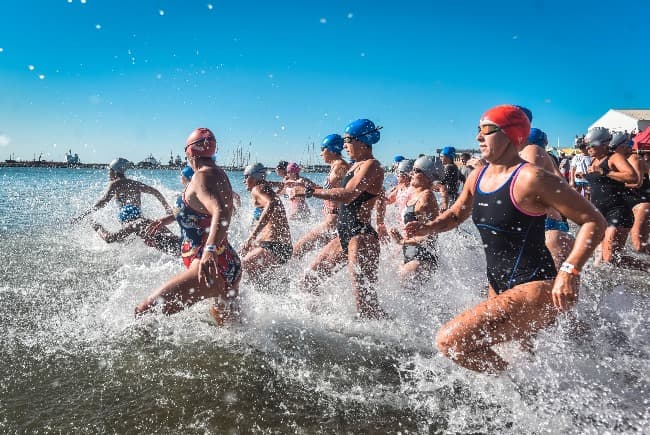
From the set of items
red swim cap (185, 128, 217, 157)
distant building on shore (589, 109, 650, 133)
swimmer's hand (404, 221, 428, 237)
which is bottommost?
swimmer's hand (404, 221, 428, 237)

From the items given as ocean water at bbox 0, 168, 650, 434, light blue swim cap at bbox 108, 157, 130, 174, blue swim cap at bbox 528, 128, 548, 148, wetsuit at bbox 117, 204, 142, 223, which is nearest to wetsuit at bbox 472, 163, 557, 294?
ocean water at bbox 0, 168, 650, 434

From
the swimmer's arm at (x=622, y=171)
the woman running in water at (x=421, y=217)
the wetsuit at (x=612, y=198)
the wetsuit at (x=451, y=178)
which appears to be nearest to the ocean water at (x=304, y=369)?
the woman running in water at (x=421, y=217)

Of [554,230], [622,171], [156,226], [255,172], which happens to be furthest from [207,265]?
[622,171]

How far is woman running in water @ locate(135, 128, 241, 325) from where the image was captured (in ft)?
11.0

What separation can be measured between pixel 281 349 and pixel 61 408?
5.74ft

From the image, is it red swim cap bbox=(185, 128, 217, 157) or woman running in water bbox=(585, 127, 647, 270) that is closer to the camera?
red swim cap bbox=(185, 128, 217, 157)

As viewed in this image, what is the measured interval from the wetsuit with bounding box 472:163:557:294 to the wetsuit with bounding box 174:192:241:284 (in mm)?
2051

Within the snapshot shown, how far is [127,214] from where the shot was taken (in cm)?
760

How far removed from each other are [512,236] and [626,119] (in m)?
54.9

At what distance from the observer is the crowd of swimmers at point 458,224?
2541 mm

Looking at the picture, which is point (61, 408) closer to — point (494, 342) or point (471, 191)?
point (494, 342)

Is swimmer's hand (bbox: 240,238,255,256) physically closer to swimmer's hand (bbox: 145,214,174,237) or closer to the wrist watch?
swimmer's hand (bbox: 145,214,174,237)

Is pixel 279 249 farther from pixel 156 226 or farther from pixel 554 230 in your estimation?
pixel 554 230

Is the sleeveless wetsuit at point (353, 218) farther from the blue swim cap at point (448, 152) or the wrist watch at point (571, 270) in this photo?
the blue swim cap at point (448, 152)
